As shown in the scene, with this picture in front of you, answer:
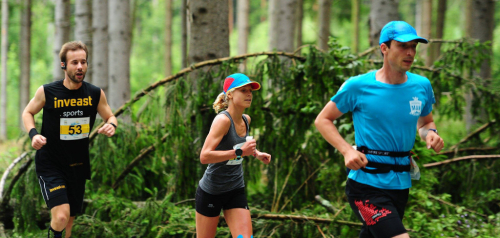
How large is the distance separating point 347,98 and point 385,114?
0.95 ft

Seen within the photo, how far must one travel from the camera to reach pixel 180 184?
6.20m

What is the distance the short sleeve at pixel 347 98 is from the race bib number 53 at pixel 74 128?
2563 millimetres

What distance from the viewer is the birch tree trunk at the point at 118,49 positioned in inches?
381

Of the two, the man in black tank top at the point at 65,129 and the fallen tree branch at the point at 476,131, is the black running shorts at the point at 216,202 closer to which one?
the man in black tank top at the point at 65,129

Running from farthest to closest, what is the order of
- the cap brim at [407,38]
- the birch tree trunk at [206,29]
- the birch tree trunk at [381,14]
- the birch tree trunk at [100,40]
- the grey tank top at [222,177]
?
the birch tree trunk at [100,40] < the birch tree trunk at [381,14] < the birch tree trunk at [206,29] < the grey tank top at [222,177] < the cap brim at [407,38]

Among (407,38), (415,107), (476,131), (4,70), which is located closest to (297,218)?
(415,107)

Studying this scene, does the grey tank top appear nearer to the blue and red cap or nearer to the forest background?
the blue and red cap

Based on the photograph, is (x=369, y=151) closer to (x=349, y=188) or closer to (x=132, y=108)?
(x=349, y=188)

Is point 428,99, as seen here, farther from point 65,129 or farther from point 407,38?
point 65,129

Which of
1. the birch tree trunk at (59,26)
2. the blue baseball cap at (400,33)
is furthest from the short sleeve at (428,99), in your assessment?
the birch tree trunk at (59,26)

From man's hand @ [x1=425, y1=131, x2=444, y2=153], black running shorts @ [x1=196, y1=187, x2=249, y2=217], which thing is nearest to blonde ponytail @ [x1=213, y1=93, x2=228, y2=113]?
black running shorts @ [x1=196, y1=187, x2=249, y2=217]

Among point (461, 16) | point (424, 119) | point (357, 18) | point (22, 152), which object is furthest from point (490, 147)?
point (461, 16)

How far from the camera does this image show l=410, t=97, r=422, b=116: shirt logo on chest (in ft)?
10.4

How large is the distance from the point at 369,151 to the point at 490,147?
4.57 m
